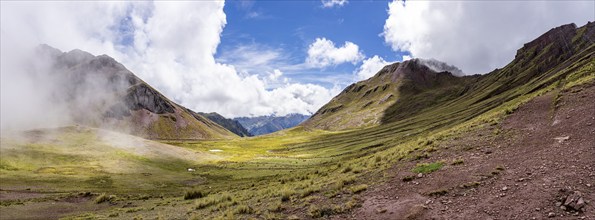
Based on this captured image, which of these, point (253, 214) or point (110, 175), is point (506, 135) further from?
point (110, 175)

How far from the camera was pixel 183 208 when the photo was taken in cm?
3619

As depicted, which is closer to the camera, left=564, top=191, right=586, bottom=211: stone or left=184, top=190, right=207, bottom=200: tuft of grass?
left=564, top=191, right=586, bottom=211: stone

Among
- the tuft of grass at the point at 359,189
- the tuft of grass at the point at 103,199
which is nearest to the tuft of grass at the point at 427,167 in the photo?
the tuft of grass at the point at 359,189

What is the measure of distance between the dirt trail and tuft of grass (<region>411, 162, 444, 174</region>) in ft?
2.32

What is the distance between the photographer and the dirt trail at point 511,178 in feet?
55.0

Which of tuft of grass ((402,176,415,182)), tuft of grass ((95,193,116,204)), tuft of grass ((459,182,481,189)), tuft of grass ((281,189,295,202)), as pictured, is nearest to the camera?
tuft of grass ((459,182,481,189))

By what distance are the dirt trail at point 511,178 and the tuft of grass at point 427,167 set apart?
706 mm

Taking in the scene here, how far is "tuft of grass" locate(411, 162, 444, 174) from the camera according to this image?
2555 cm

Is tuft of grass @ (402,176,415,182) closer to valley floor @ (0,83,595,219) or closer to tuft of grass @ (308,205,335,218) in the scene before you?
valley floor @ (0,83,595,219)

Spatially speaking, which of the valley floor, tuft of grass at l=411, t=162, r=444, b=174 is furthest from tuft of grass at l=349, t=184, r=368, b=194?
tuft of grass at l=411, t=162, r=444, b=174

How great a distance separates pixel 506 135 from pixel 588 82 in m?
15.0

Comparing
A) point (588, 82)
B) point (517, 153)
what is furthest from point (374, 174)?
point (588, 82)

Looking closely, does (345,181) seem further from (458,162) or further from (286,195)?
(458,162)

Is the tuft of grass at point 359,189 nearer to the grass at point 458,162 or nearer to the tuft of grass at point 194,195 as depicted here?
the grass at point 458,162
